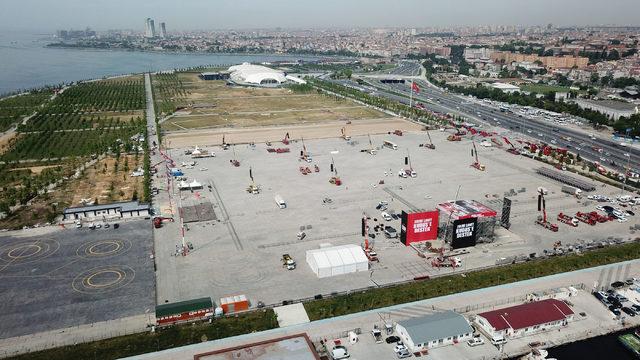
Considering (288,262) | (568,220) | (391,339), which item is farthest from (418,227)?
(568,220)

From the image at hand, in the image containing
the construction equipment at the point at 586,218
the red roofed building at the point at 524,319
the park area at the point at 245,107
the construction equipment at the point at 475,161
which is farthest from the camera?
the park area at the point at 245,107

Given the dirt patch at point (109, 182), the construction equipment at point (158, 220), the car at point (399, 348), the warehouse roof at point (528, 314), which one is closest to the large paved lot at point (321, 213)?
the construction equipment at point (158, 220)

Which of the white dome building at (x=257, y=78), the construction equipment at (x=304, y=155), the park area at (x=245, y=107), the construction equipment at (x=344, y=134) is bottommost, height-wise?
the construction equipment at (x=304, y=155)

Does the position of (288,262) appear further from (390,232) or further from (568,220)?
(568,220)

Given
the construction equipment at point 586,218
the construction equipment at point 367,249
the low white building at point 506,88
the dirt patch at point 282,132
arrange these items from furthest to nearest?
the low white building at point 506,88
the dirt patch at point 282,132
the construction equipment at point 586,218
the construction equipment at point 367,249

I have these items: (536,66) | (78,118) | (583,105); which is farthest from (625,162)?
(536,66)

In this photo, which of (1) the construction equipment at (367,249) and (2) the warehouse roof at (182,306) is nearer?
(2) the warehouse roof at (182,306)

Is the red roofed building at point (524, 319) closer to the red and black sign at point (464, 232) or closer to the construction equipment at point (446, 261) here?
the construction equipment at point (446, 261)

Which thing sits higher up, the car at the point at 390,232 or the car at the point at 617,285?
the car at the point at 390,232
